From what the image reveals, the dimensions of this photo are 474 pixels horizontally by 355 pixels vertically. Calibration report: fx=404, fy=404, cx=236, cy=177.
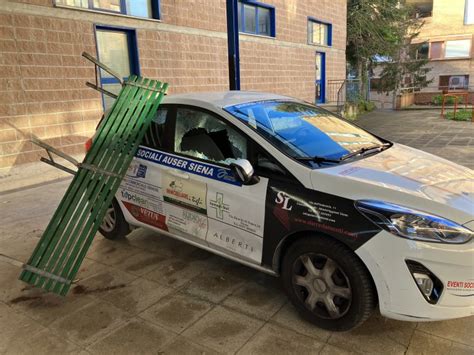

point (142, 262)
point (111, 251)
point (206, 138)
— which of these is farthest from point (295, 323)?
point (111, 251)

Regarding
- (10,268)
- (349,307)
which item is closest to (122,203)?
(10,268)

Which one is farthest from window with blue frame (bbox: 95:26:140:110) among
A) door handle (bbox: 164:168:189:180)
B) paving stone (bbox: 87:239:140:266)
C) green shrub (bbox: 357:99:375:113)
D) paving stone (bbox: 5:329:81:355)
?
green shrub (bbox: 357:99:375:113)

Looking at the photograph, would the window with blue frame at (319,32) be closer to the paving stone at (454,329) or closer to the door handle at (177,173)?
the door handle at (177,173)

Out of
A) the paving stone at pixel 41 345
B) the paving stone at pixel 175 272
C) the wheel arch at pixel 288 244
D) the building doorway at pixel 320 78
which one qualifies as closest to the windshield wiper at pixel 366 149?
the wheel arch at pixel 288 244

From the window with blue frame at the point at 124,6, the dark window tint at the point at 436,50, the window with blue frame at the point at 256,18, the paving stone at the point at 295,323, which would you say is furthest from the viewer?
the dark window tint at the point at 436,50

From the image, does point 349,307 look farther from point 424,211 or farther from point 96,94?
point 96,94

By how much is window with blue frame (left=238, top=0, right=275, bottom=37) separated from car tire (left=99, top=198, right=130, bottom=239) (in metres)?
10.4

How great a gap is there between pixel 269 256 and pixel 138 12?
803cm

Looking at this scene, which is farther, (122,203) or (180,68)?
(180,68)

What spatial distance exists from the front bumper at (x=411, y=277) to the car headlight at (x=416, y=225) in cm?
4

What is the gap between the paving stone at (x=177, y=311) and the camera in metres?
3.02

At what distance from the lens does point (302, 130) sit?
11.2 feet

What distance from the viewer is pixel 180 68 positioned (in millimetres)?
10422

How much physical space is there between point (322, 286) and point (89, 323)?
1763 millimetres
